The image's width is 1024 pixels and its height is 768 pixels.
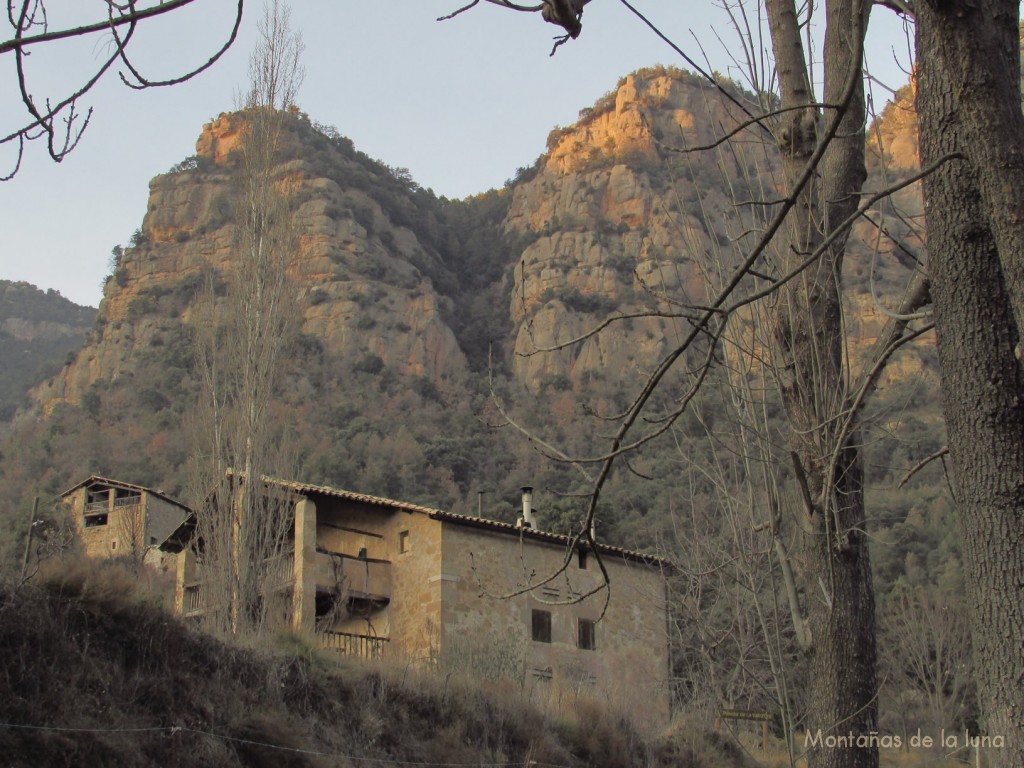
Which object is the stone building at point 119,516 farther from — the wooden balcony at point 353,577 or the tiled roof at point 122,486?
the wooden balcony at point 353,577

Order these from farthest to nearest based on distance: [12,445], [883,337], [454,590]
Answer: [12,445]
[454,590]
[883,337]

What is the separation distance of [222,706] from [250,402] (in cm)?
892

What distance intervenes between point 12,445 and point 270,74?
1456 inches

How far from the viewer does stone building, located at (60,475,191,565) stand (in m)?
41.3

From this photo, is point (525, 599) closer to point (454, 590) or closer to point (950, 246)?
point (454, 590)

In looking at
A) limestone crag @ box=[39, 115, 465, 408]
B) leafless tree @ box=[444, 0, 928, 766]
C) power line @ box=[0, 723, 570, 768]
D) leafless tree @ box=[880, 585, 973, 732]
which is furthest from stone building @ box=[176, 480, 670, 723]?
limestone crag @ box=[39, 115, 465, 408]

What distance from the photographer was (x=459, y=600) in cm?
2078

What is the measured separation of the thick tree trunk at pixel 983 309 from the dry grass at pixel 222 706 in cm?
1085

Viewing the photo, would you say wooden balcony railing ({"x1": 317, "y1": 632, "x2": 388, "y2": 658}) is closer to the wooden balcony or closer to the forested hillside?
the wooden balcony

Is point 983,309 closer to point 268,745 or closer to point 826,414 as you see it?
point 826,414

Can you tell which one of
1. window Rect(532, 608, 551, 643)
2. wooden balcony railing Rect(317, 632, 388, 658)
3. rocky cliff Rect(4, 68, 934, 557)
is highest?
rocky cliff Rect(4, 68, 934, 557)

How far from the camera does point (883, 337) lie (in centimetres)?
466

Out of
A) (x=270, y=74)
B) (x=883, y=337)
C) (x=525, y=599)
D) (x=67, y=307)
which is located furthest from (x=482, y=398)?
(x=67, y=307)

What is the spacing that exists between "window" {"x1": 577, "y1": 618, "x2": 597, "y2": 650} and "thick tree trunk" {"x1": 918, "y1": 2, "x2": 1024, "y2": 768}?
19.5m
